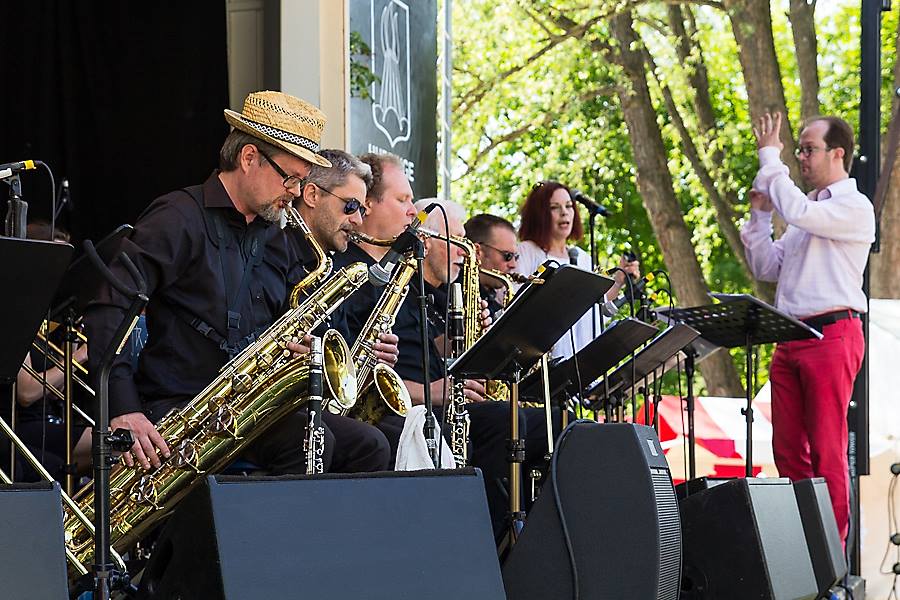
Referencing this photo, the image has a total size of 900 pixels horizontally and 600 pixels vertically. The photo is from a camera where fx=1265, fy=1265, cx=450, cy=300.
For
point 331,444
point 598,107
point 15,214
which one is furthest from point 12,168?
point 598,107

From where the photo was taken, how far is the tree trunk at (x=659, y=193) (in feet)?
49.9

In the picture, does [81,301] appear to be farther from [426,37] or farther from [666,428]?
[666,428]

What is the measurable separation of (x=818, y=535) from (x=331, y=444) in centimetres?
225

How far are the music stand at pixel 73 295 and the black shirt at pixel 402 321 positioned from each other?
1.09 meters

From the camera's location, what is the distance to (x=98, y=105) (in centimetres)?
689

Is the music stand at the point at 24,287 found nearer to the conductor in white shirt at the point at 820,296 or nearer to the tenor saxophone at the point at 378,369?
the tenor saxophone at the point at 378,369

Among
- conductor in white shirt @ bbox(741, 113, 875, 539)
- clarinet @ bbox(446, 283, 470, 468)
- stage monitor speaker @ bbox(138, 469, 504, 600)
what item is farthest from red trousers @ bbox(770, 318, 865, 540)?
stage monitor speaker @ bbox(138, 469, 504, 600)

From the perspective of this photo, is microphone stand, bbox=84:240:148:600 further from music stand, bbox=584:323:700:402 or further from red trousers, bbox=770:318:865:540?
red trousers, bbox=770:318:865:540

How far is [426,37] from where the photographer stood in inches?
289

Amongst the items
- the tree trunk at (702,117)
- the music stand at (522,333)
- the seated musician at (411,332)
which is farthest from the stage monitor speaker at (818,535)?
the tree trunk at (702,117)

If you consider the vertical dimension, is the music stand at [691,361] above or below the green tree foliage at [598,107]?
below

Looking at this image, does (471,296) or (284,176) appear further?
(471,296)

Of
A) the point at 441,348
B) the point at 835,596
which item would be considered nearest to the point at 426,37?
the point at 441,348

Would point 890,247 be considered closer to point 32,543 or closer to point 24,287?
point 24,287
